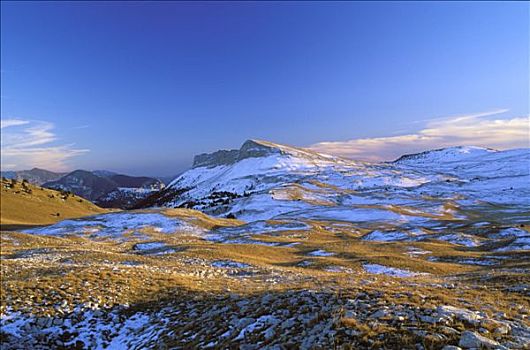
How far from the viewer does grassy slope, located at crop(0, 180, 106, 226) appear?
105 meters

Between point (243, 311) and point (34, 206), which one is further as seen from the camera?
point (34, 206)

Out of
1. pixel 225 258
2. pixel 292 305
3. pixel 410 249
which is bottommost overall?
pixel 410 249

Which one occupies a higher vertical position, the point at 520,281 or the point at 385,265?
the point at 520,281

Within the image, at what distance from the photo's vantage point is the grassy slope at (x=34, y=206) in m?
105

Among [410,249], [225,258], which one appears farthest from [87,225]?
[410,249]

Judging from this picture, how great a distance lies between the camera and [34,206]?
120 m

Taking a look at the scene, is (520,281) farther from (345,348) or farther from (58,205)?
(58,205)

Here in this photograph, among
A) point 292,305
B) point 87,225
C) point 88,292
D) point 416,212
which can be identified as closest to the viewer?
point 292,305

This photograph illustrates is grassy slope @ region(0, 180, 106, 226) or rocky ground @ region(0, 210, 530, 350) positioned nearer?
rocky ground @ region(0, 210, 530, 350)

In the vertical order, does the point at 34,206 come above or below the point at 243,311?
below

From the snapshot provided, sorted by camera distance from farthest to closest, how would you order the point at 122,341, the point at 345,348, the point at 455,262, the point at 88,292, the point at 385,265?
the point at 455,262 < the point at 385,265 < the point at 88,292 < the point at 122,341 < the point at 345,348

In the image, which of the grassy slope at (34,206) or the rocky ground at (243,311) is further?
the grassy slope at (34,206)

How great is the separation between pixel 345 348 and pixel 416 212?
132516 mm

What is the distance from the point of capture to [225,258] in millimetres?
36406
